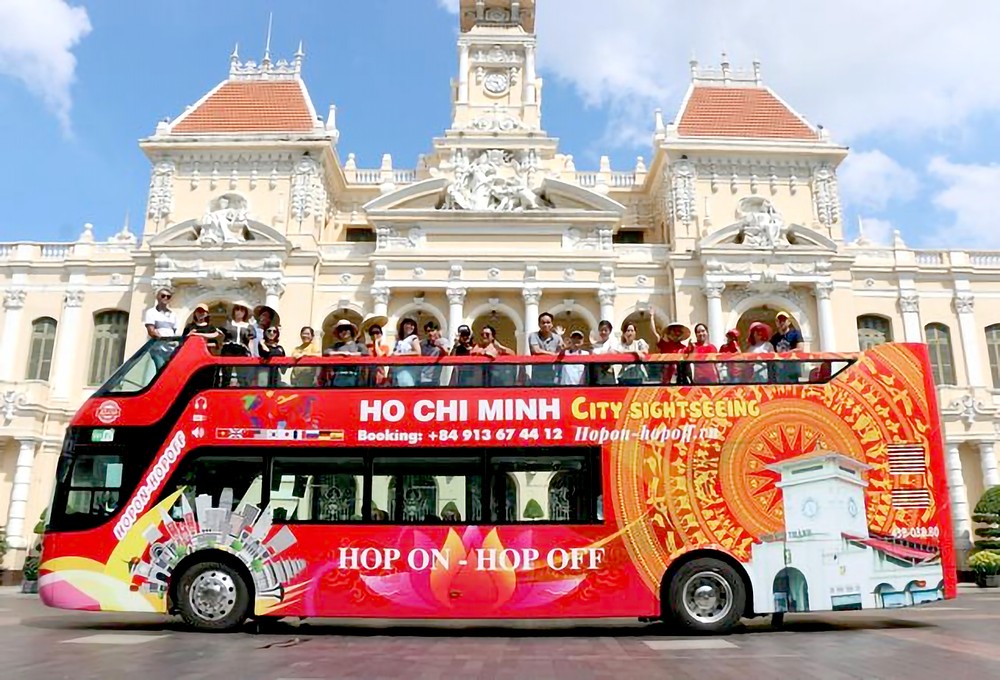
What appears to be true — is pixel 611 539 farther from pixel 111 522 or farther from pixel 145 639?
pixel 111 522

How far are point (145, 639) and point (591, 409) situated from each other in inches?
248

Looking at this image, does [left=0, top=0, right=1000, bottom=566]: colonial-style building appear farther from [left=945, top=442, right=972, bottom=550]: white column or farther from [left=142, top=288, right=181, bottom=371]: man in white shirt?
[left=142, top=288, right=181, bottom=371]: man in white shirt

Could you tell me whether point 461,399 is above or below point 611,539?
above

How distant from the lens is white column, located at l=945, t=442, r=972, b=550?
982 inches

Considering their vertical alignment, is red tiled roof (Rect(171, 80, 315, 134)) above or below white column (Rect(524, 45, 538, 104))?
below

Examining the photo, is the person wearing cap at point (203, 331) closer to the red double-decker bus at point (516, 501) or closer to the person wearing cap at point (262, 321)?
the person wearing cap at point (262, 321)

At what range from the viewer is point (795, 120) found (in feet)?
106

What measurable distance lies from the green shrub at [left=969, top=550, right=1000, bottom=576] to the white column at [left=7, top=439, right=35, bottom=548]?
30515 mm

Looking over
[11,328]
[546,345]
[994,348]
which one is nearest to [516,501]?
[546,345]

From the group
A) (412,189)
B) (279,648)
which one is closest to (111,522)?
(279,648)

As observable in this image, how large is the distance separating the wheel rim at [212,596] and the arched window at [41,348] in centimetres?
2335

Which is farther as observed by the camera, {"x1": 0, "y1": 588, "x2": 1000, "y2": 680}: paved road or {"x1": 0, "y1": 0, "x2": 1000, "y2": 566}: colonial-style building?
{"x1": 0, "y1": 0, "x2": 1000, "y2": 566}: colonial-style building

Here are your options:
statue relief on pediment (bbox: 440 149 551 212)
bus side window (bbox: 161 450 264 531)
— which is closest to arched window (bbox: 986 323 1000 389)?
statue relief on pediment (bbox: 440 149 551 212)

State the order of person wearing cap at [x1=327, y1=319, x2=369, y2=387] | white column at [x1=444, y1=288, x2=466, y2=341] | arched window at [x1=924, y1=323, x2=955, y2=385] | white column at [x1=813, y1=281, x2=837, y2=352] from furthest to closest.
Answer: arched window at [x1=924, y1=323, x2=955, y2=385], white column at [x1=444, y1=288, x2=466, y2=341], white column at [x1=813, y1=281, x2=837, y2=352], person wearing cap at [x1=327, y1=319, x2=369, y2=387]
